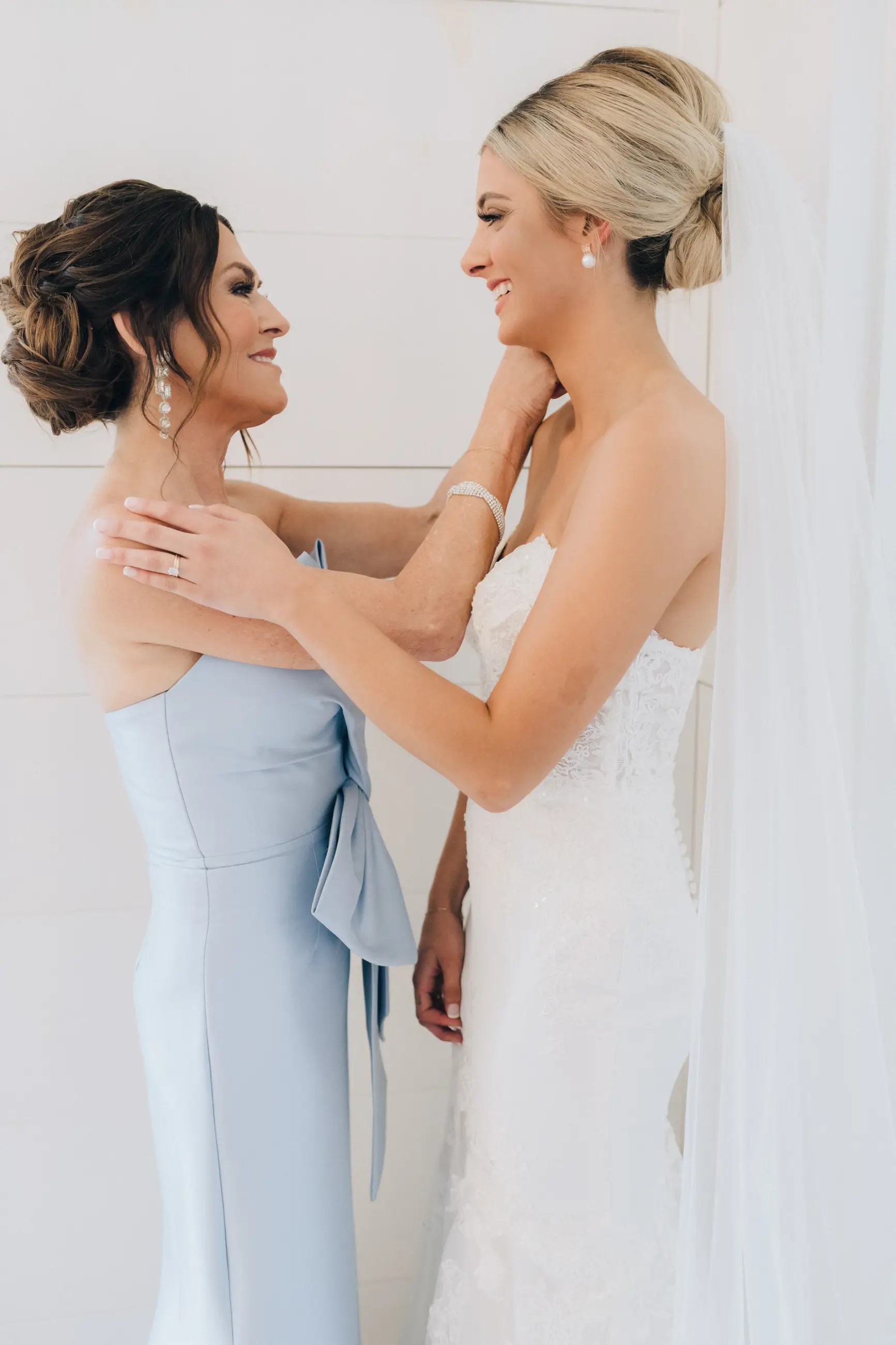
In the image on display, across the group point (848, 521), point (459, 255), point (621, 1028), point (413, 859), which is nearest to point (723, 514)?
point (848, 521)

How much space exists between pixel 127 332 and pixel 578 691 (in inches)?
26.5

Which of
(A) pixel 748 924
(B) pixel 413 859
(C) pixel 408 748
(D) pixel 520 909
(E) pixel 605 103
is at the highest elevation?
(E) pixel 605 103

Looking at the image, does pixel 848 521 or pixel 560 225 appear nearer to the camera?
pixel 848 521

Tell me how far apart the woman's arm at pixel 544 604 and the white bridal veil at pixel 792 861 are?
0.22 ft

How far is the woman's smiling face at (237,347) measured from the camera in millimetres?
1302

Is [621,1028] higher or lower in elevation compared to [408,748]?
lower

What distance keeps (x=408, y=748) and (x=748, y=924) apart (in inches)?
15.1

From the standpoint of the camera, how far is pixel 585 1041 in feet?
3.99

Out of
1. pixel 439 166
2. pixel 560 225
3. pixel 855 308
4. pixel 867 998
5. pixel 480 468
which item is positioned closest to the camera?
pixel 867 998

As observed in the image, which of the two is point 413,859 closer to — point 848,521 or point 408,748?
point 408,748

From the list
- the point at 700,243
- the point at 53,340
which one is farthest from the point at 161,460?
the point at 700,243

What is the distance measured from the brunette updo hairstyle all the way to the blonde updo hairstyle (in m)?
0.40

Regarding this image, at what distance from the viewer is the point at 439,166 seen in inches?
67.4

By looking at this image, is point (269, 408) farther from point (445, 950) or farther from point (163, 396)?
point (445, 950)
